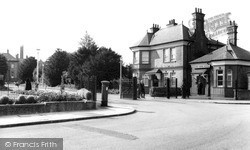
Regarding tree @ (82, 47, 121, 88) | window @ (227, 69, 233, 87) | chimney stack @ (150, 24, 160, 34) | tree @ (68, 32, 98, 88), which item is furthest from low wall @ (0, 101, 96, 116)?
tree @ (68, 32, 98, 88)

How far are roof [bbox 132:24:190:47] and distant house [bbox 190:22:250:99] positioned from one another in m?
5.65

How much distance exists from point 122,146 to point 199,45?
3529cm

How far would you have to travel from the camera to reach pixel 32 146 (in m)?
7.23

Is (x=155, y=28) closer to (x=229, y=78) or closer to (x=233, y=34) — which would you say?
(x=233, y=34)

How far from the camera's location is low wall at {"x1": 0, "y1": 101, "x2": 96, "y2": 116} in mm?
14250

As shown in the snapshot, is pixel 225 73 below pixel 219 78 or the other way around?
the other way around

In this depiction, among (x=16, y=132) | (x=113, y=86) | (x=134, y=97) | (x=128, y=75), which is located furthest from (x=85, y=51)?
(x=16, y=132)

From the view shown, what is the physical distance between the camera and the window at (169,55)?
133 ft

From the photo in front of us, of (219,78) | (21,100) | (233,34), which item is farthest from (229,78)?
(21,100)

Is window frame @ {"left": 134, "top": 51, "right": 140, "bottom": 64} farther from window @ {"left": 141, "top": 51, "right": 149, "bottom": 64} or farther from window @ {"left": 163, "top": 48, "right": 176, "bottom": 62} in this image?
window @ {"left": 163, "top": 48, "right": 176, "bottom": 62}

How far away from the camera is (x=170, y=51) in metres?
41.1

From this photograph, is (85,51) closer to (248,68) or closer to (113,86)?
(113,86)

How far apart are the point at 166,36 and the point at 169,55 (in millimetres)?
3435

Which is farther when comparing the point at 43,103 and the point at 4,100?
the point at 43,103
